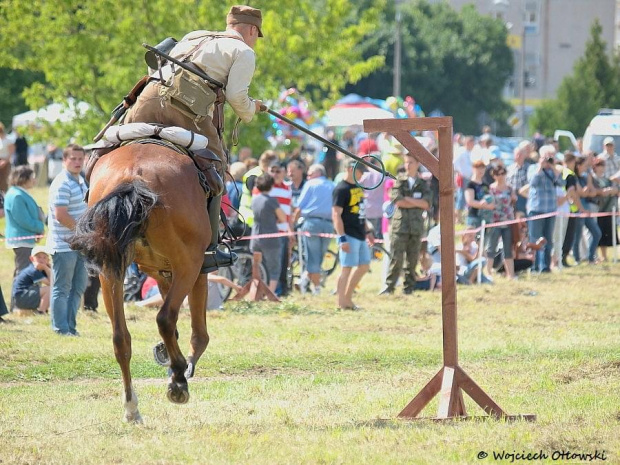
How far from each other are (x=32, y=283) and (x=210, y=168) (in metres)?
7.29

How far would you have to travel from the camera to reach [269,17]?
23.6 metres

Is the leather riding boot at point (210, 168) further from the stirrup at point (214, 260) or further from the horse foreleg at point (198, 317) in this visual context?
the horse foreleg at point (198, 317)

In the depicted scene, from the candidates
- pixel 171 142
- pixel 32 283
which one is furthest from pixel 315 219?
pixel 171 142

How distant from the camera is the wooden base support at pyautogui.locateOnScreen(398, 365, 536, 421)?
24.9ft

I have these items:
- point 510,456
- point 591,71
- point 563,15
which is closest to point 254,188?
point 510,456

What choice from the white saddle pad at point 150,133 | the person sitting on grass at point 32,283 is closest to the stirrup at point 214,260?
the white saddle pad at point 150,133

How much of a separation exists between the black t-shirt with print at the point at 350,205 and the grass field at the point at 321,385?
1165 millimetres

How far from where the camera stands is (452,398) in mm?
7621

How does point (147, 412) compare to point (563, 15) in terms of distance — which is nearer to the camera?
point (147, 412)

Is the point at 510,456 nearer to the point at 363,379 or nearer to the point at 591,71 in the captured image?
the point at 363,379

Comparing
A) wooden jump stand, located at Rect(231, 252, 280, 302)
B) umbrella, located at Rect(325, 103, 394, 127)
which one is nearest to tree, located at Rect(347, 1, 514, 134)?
umbrella, located at Rect(325, 103, 394, 127)

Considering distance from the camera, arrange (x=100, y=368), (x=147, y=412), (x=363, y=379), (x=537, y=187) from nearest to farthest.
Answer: (x=147, y=412)
(x=363, y=379)
(x=100, y=368)
(x=537, y=187)

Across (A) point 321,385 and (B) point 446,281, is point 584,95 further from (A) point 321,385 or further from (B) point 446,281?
(B) point 446,281

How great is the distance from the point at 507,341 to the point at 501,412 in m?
4.94
